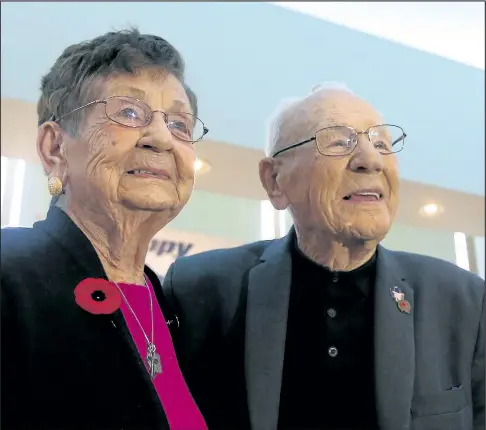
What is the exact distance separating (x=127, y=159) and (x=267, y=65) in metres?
1.22

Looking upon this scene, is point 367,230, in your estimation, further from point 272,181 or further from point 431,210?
point 431,210

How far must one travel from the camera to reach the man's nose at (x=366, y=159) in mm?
983

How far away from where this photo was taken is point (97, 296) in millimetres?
A: 734

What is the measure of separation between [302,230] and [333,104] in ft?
0.83

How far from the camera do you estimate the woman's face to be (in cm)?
80

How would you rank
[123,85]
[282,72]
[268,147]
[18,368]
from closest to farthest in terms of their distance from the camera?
[18,368]
[123,85]
[268,147]
[282,72]

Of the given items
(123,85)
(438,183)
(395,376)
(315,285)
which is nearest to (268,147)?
(315,285)

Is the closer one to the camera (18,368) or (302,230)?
(18,368)

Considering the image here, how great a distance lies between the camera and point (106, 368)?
2.27ft

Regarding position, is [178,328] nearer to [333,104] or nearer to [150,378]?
[150,378]

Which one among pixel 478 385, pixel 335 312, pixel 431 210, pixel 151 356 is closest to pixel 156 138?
pixel 151 356

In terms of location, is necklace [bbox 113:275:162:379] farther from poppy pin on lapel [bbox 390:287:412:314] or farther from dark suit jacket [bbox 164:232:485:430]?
poppy pin on lapel [bbox 390:287:412:314]

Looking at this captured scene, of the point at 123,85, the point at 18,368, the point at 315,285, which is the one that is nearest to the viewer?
the point at 18,368

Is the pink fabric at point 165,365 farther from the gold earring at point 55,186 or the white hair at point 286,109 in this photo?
the white hair at point 286,109
